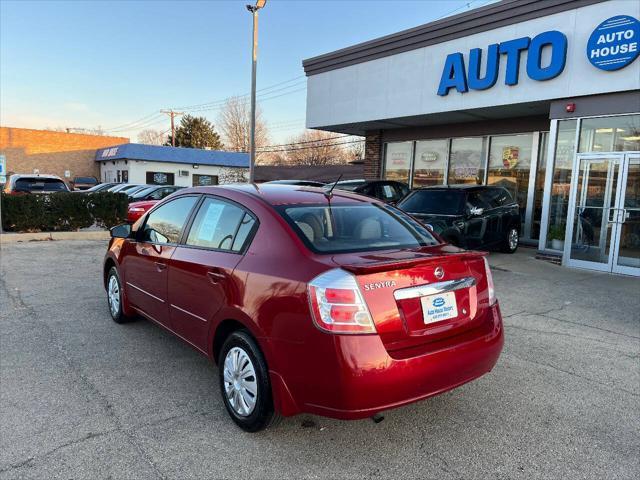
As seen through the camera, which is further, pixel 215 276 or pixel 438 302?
pixel 215 276

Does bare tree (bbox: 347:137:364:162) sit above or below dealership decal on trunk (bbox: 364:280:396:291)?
above

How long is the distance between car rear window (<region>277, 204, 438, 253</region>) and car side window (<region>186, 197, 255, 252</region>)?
326 millimetres

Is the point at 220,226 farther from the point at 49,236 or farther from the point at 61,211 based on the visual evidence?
the point at 61,211

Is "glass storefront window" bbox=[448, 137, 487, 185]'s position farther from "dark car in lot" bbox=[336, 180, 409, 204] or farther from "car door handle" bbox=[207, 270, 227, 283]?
"car door handle" bbox=[207, 270, 227, 283]

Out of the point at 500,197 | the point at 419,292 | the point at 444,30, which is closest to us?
the point at 419,292

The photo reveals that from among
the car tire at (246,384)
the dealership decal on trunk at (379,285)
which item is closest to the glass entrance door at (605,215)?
the dealership decal on trunk at (379,285)

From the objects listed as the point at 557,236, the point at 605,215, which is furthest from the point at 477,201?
the point at 605,215

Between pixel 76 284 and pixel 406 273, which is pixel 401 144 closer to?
pixel 76 284

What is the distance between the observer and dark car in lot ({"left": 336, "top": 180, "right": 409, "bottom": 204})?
37.5ft

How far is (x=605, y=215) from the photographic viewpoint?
29.8 ft

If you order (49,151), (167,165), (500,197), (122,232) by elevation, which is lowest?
(122,232)

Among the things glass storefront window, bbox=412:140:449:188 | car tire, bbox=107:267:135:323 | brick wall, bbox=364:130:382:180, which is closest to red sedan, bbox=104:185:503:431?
car tire, bbox=107:267:135:323

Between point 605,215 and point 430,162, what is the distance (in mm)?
6262

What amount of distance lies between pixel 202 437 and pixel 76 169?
46.4 metres
